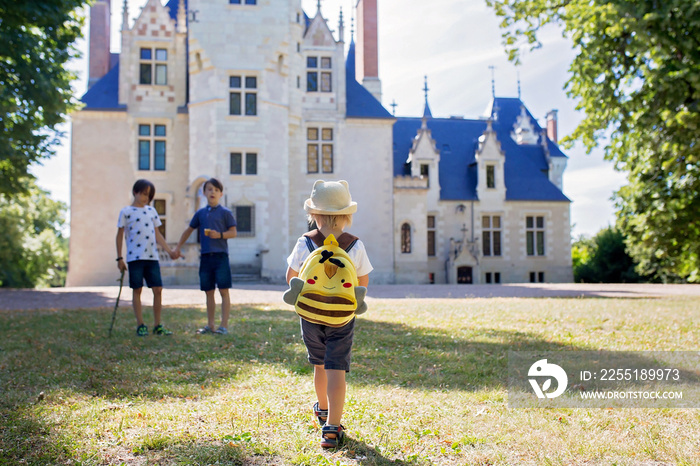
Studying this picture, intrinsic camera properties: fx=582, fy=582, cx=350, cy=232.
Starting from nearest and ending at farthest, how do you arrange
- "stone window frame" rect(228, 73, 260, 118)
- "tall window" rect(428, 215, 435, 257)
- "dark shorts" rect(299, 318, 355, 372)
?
1. "dark shorts" rect(299, 318, 355, 372)
2. "stone window frame" rect(228, 73, 260, 118)
3. "tall window" rect(428, 215, 435, 257)

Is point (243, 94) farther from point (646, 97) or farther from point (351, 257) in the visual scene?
point (351, 257)

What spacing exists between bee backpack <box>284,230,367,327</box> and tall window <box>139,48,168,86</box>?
76.8 feet

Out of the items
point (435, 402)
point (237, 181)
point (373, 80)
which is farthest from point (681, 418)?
point (373, 80)

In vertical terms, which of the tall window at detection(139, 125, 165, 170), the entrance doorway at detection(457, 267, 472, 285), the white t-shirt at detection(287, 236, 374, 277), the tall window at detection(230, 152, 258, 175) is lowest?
the entrance doorway at detection(457, 267, 472, 285)

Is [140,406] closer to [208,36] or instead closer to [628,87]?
[628,87]

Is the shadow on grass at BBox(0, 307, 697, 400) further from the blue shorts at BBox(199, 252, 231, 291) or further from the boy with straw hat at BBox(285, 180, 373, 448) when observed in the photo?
the boy with straw hat at BBox(285, 180, 373, 448)

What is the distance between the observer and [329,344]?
3299 millimetres

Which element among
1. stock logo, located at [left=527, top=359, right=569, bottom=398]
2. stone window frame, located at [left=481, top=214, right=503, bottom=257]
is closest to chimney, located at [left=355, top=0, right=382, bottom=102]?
stone window frame, located at [left=481, top=214, right=503, bottom=257]

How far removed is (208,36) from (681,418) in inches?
874

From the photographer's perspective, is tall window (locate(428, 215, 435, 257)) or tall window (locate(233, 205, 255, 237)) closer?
tall window (locate(233, 205, 255, 237))

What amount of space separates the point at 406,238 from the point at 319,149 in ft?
19.5

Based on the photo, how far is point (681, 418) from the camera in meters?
3.48

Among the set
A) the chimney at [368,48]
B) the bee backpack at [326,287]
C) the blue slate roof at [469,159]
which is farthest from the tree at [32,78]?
the blue slate roof at [469,159]

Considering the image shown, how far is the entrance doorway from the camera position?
29047mm
